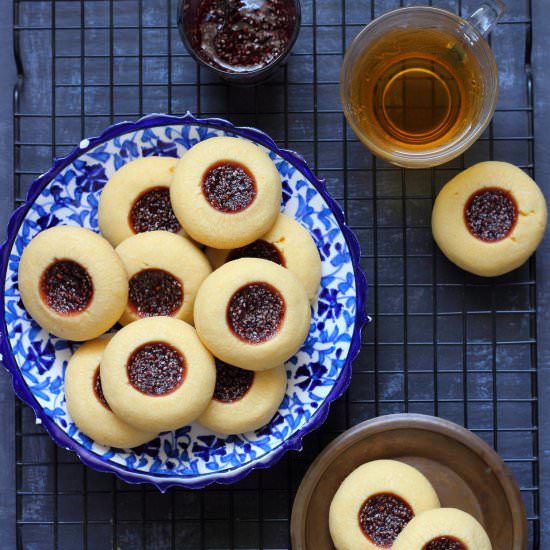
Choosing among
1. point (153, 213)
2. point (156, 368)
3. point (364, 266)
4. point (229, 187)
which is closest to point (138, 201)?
point (153, 213)

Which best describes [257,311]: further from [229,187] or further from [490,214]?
[490,214]

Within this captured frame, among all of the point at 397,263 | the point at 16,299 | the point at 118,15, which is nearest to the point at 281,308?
the point at 397,263

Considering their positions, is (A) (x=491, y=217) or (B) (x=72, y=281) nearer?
(B) (x=72, y=281)

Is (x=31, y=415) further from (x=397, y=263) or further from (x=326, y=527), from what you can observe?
(x=397, y=263)

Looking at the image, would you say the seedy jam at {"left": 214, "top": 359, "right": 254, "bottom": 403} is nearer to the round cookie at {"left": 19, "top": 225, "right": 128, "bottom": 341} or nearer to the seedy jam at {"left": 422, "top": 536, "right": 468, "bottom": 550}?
the round cookie at {"left": 19, "top": 225, "right": 128, "bottom": 341}

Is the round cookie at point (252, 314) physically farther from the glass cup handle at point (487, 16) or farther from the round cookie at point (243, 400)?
the glass cup handle at point (487, 16)

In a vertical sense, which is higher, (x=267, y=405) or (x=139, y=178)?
(x=139, y=178)

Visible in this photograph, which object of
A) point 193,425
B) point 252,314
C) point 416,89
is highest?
point 416,89
